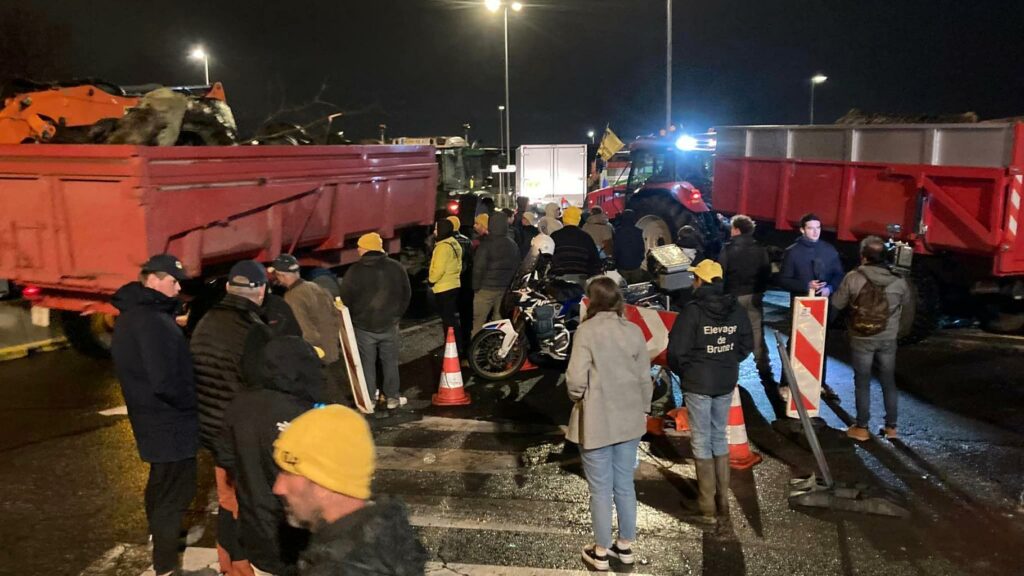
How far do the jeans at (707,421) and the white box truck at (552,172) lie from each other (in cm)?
1847

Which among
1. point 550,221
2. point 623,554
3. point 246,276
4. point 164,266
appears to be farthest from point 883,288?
point 550,221

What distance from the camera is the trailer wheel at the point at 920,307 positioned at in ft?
32.3

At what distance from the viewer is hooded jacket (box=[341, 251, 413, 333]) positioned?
7672mm

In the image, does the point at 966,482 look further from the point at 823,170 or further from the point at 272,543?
the point at 823,170

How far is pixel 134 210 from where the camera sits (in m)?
6.56

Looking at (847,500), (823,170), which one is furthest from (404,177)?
(847,500)

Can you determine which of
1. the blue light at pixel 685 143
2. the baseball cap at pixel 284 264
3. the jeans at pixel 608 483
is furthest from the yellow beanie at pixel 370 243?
the blue light at pixel 685 143

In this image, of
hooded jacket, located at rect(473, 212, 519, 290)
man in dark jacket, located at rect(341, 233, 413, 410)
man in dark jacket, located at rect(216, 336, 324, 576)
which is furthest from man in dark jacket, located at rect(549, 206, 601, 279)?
man in dark jacket, located at rect(216, 336, 324, 576)

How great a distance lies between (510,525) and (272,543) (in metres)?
2.20

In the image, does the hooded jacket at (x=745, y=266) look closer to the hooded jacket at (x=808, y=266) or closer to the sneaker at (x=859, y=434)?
the hooded jacket at (x=808, y=266)

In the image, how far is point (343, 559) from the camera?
214 cm

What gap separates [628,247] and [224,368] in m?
7.00

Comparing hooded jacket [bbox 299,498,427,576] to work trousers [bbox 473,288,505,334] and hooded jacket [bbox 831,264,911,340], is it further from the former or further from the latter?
work trousers [bbox 473,288,505,334]

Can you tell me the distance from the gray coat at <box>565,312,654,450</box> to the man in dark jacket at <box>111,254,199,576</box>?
2.15 metres
